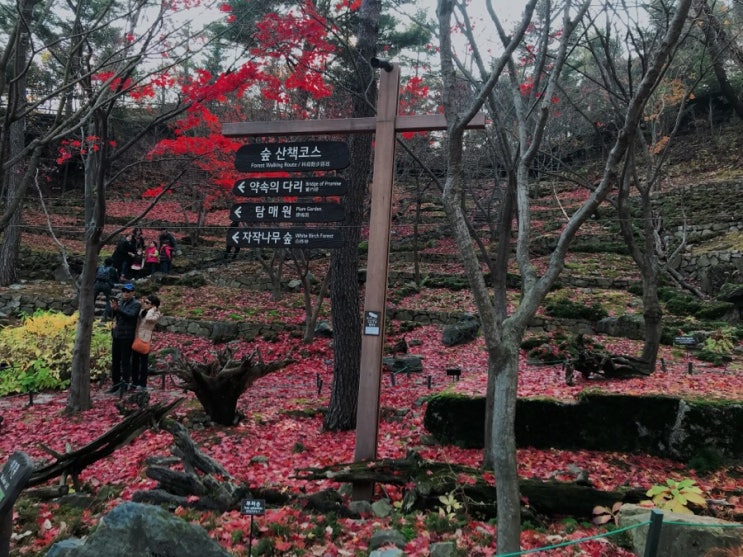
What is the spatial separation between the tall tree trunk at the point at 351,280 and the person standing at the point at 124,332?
11.7 ft

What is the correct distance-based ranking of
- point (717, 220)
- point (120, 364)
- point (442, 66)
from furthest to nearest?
point (717, 220)
point (120, 364)
point (442, 66)

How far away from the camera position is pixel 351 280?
6266 millimetres

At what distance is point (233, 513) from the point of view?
144 inches

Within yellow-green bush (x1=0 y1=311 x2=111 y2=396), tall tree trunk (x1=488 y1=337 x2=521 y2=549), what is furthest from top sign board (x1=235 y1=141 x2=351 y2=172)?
yellow-green bush (x1=0 y1=311 x2=111 y2=396)

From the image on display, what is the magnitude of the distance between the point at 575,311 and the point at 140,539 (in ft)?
39.4

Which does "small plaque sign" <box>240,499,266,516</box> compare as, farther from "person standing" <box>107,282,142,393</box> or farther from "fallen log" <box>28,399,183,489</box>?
"person standing" <box>107,282,142,393</box>

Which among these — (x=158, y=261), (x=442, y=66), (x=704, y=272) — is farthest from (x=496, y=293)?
(x=158, y=261)

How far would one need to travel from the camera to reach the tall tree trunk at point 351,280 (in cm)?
607

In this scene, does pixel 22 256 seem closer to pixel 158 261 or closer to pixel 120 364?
pixel 158 261

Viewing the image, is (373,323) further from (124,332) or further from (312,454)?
(124,332)

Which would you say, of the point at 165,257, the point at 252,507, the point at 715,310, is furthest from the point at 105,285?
the point at 715,310

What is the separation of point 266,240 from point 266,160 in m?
0.90

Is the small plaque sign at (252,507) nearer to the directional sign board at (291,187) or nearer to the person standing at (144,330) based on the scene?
the directional sign board at (291,187)

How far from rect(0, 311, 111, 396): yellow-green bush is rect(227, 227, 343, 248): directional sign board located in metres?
5.66
